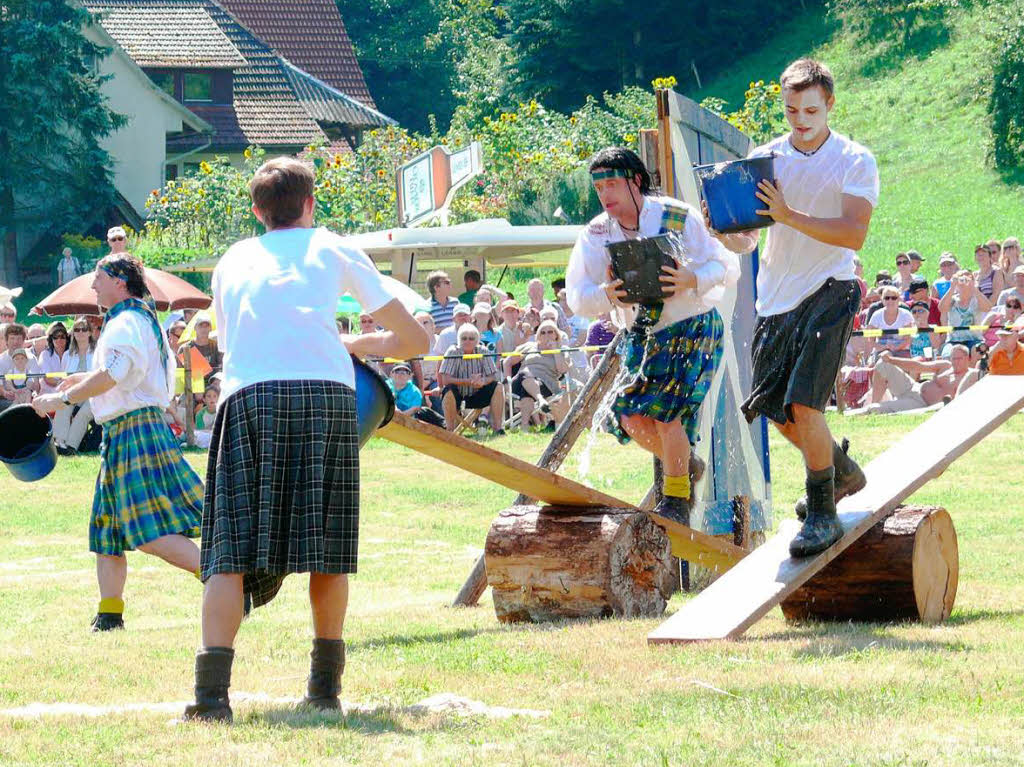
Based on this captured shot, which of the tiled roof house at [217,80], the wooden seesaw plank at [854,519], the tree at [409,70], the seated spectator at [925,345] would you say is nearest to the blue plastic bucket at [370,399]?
the wooden seesaw plank at [854,519]

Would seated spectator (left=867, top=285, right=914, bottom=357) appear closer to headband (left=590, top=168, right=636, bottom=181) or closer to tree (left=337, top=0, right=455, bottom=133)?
headband (left=590, top=168, right=636, bottom=181)

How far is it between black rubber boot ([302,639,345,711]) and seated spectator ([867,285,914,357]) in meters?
13.3

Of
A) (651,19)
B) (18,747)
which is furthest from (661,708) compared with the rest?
(651,19)

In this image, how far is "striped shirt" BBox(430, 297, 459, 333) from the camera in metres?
18.3

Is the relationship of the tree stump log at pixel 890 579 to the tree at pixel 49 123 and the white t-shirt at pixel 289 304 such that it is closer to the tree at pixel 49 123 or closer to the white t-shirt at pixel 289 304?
the white t-shirt at pixel 289 304

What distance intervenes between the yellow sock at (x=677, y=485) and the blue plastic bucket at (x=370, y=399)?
2.61 meters

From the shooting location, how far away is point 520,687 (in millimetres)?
5352

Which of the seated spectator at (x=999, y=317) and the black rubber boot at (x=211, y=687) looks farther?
the seated spectator at (x=999, y=317)

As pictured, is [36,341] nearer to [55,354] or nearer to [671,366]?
[55,354]

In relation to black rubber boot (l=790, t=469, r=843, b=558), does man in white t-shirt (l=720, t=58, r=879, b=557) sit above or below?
above

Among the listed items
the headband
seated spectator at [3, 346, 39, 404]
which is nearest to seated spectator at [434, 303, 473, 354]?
seated spectator at [3, 346, 39, 404]

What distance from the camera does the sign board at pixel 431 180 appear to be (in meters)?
24.2

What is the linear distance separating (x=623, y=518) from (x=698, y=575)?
167 centimetres

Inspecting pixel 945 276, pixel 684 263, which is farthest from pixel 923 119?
pixel 684 263
